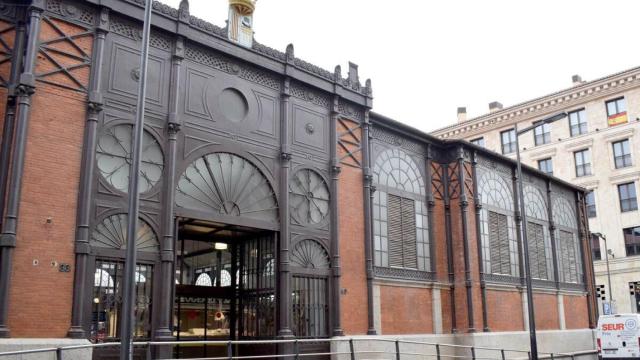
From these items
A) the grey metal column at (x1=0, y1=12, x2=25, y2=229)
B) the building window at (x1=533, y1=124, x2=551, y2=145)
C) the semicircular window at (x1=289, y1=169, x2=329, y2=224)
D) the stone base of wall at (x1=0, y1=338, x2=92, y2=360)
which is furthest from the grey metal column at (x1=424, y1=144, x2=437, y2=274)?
the building window at (x1=533, y1=124, x2=551, y2=145)

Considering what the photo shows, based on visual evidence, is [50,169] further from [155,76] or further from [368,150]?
[368,150]

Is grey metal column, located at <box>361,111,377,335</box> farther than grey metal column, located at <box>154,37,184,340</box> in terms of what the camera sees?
Yes

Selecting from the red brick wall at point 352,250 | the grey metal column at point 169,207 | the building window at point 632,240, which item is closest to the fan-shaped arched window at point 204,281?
the red brick wall at point 352,250

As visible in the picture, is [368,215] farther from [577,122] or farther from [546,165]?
[546,165]

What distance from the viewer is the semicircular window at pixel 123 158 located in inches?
623

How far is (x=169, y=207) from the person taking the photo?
54.6 ft

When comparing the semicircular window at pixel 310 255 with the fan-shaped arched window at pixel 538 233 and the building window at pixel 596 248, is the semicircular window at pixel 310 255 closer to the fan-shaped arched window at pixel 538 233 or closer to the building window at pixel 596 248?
the fan-shaped arched window at pixel 538 233

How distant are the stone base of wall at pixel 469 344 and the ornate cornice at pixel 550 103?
22.9m

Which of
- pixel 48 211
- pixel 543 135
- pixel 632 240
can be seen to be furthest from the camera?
pixel 543 135

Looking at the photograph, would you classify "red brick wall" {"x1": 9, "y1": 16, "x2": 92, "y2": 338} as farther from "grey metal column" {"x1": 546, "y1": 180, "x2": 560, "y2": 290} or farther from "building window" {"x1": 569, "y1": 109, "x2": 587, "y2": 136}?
"building window" {"x1": 569, "y1": 109, "x2": 587, "y2": 136}

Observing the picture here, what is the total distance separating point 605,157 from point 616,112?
3656 millimetres

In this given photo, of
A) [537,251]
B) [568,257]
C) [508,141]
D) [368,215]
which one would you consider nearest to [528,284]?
[368,215]

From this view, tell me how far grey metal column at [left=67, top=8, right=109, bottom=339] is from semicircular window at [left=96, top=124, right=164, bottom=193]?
39 cm

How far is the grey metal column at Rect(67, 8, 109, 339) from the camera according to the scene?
14.4 m
